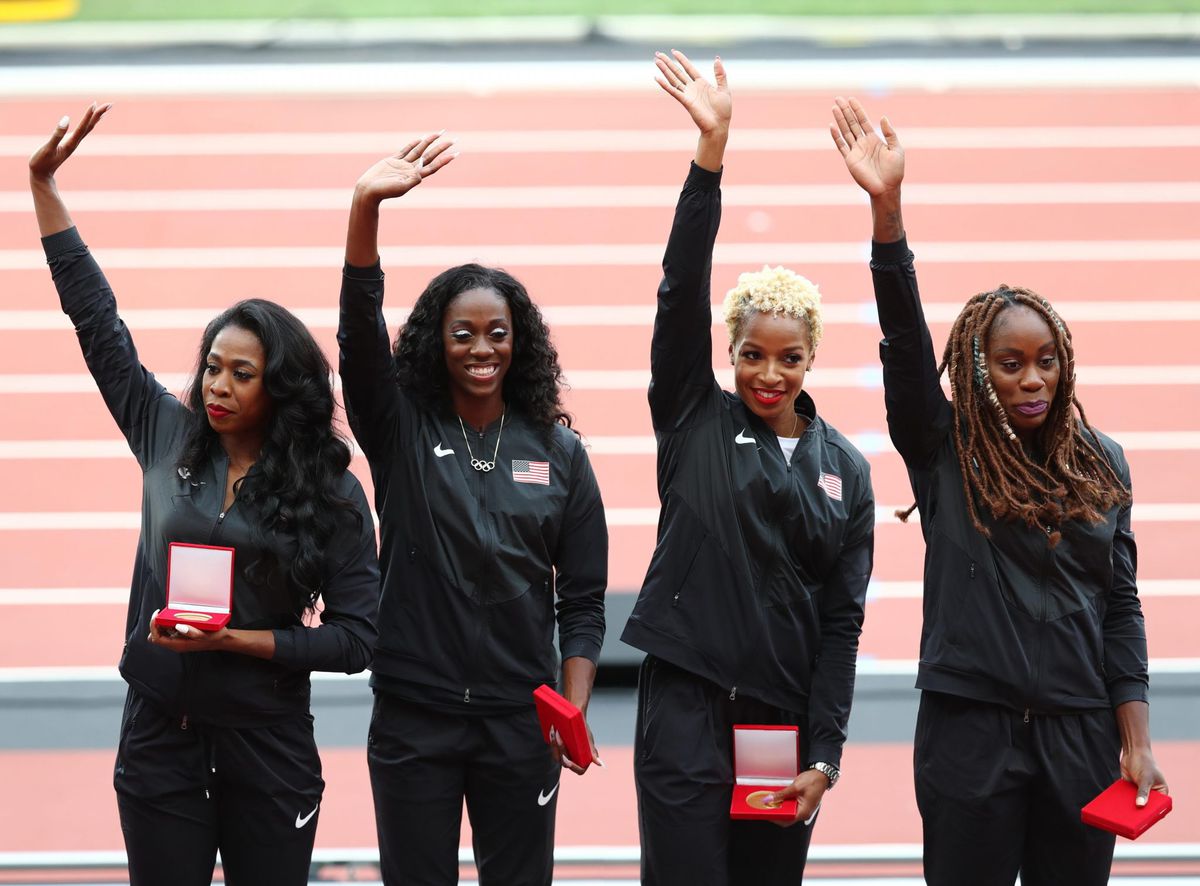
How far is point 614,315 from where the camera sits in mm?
5875

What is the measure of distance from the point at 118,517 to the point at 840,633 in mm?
4039

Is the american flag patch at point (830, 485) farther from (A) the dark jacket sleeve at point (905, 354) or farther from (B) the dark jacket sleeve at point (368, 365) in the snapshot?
(B) the dark jacket sleeve at point (368, 365)

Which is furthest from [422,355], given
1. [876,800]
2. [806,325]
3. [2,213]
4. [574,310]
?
[2,213]

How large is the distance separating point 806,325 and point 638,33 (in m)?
3.53

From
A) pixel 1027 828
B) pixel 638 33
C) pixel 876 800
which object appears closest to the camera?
pixel 1027 828

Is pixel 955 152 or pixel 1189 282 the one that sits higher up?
pixel 955 152

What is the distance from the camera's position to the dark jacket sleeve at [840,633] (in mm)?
2486

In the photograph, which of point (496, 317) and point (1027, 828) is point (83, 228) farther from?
point (1027, 828)

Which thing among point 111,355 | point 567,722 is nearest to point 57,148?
point 111,355

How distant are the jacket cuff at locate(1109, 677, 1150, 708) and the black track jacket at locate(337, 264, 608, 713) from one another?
96 cm

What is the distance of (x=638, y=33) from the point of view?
18.9 ft

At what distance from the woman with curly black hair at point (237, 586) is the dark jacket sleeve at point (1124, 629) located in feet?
4.47

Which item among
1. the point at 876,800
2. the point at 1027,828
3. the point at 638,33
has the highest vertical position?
the point at 638,33

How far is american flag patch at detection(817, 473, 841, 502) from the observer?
2.54 metres
